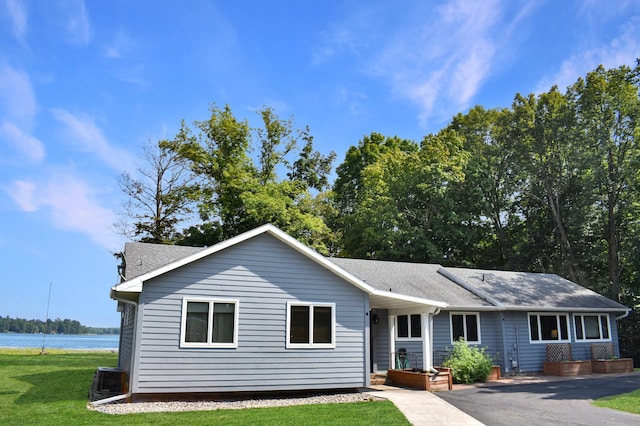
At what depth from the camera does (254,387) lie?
11500mm

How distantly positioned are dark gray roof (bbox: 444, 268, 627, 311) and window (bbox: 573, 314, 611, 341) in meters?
0.52

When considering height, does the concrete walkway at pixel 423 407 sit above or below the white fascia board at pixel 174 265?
below

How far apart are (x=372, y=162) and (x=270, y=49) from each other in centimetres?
2429

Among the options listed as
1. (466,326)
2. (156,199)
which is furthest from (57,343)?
(466,326)

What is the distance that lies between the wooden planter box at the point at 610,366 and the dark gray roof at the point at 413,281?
16.9ft

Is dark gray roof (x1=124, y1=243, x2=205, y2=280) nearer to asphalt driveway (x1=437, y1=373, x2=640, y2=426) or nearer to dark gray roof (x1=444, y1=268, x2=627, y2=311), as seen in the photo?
asphalt driveway (x1=437, y1=373, x2=640, y2=426)

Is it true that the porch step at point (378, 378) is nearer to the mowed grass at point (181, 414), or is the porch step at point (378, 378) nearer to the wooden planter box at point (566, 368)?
the mowed grass at point (181, 414)

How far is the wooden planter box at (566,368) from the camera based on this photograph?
17.3 metres

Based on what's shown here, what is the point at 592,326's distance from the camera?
19.8 m

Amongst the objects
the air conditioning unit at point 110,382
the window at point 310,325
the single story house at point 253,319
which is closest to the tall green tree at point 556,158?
the single story house at point 253,319

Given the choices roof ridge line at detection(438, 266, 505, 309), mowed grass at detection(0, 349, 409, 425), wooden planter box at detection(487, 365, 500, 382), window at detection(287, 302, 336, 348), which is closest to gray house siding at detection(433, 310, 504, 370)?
roof ridge line at detection(438, 266, 505, 309)

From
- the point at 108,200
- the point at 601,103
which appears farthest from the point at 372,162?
the point at 108,200

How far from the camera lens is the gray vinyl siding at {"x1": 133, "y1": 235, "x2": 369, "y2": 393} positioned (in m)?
10.9

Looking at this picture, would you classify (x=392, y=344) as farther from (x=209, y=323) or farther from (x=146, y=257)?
(x=146, y=257)
